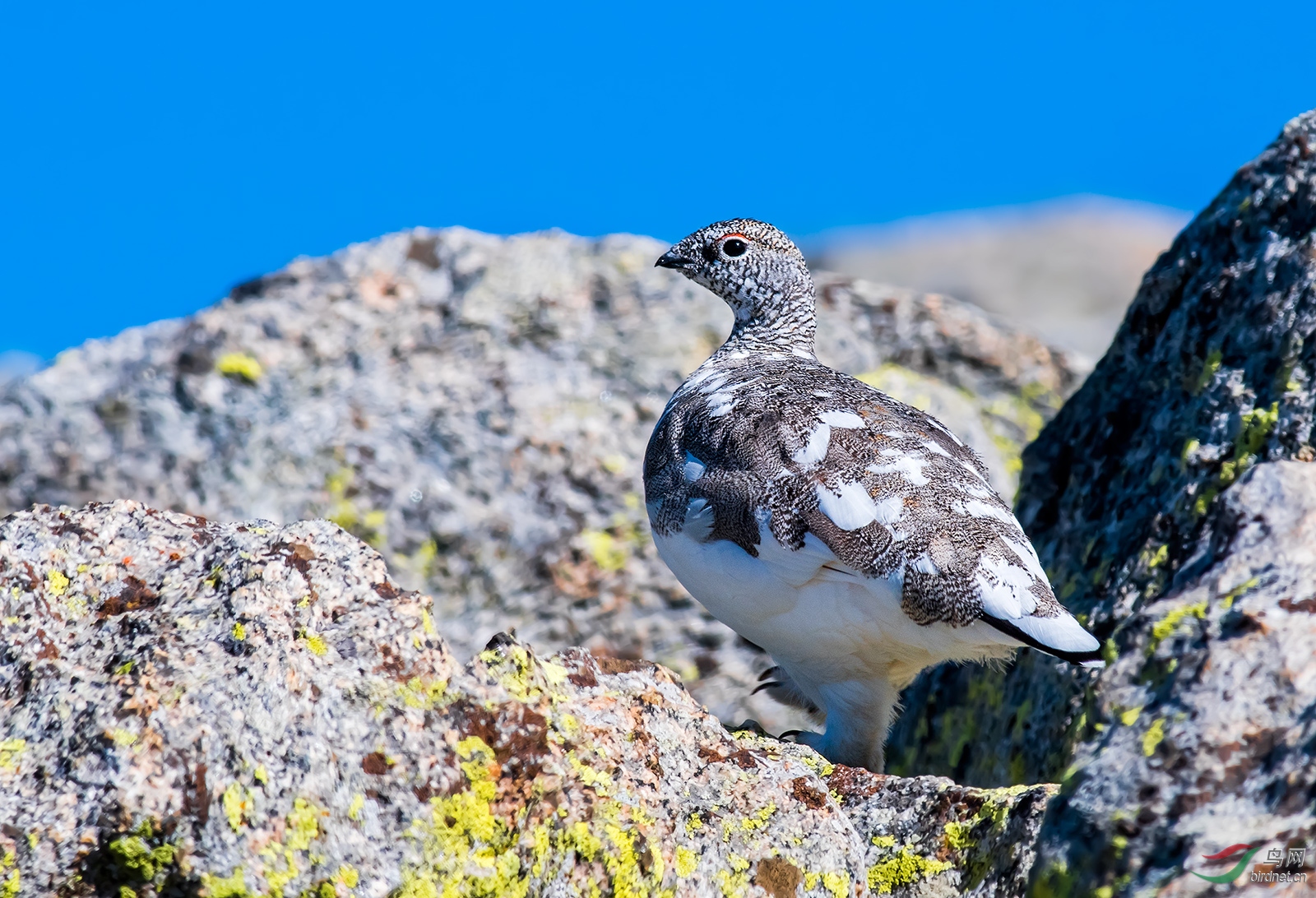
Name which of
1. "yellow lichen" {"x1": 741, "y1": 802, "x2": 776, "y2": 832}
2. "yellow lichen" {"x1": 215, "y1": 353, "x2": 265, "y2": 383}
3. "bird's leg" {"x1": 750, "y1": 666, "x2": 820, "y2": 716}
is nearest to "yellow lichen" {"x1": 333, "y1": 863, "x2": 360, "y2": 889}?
"yellow lichen" {"x1": 741, "y1": 802, "x2": 776, "y2": 832}

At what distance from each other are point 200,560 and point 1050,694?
3.15 meters

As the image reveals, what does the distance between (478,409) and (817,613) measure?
4.66 metres

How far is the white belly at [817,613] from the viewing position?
432 cm

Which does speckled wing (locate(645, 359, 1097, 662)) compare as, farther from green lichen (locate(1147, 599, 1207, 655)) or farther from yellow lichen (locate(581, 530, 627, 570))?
yellow lichen (locate(581, 530, 627, 570))

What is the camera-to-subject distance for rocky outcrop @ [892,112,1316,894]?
2.66m

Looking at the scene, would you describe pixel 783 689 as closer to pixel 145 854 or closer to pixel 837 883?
pixel 837 883

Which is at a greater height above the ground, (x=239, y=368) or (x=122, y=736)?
(x=239, y=368)

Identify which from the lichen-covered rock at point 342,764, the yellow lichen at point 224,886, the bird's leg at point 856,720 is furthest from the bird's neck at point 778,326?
the yellow lichen at point 224,886

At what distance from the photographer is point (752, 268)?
21.3ft

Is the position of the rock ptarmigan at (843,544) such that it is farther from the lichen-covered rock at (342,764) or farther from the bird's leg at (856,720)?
the lichen-covered rock at (342,764)

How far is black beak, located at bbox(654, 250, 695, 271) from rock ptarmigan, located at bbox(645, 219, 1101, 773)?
134cm

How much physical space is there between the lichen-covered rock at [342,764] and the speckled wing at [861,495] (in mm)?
627

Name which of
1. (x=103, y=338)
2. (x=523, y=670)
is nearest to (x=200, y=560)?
(x=523, y=670)

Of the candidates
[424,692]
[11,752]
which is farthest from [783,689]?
[11,752]
